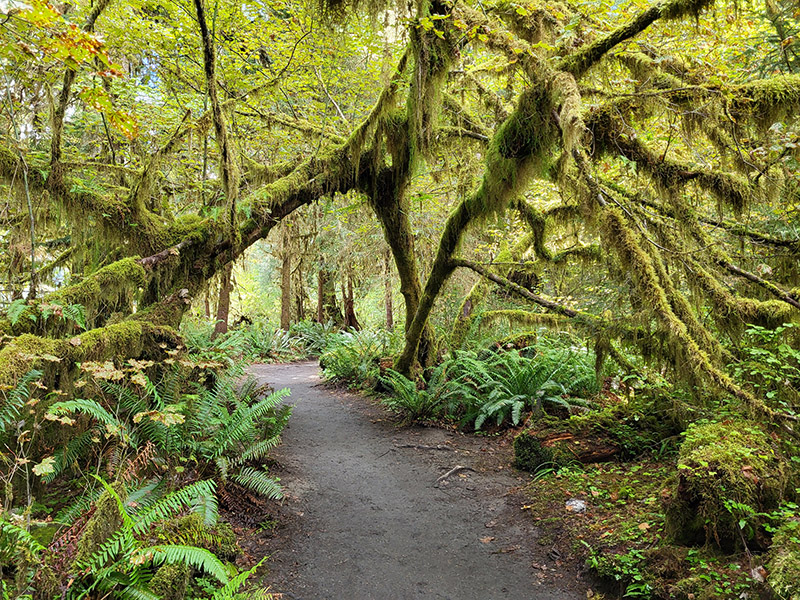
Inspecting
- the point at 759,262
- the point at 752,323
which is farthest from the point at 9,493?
the point at 759,262

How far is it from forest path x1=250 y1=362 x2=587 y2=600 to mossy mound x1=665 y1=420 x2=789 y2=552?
97 centimetres

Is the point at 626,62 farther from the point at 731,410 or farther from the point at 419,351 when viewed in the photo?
the point at 419,351

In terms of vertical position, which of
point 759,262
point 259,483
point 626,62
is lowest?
point 259,483

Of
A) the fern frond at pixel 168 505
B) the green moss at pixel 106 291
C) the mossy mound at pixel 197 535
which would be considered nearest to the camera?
the fern frond at pixel 168 505

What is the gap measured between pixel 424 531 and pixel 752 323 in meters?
3.69

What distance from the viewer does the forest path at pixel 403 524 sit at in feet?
11.8

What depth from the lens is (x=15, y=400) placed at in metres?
3.37

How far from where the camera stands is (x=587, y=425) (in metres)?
5.88

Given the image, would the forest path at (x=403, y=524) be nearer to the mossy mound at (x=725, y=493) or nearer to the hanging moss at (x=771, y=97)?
the mossy mound at (x=725, y=493)

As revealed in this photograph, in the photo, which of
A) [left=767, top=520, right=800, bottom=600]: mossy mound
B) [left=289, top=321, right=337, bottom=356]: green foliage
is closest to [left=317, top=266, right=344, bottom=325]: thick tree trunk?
[left=289, top=321, right=337, bottom=356]: green foliage

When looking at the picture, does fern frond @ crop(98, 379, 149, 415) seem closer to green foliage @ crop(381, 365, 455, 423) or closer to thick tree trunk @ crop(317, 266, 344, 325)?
green foliage @ crop(381, 365, 455, 423)

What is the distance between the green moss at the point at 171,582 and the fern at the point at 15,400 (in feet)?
5.08

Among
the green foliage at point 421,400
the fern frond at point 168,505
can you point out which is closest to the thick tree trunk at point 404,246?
the green foliage at point 421,400

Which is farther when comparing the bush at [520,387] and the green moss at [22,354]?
the bush at [520,387]
